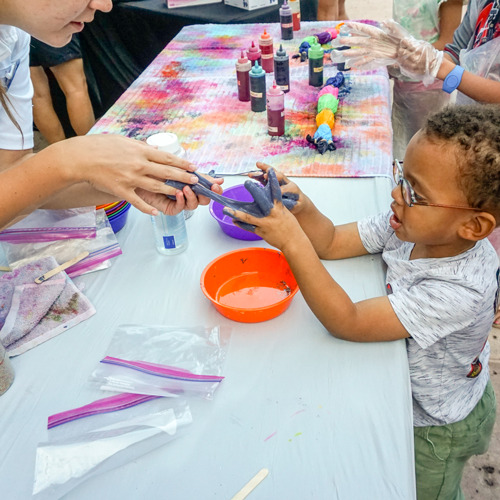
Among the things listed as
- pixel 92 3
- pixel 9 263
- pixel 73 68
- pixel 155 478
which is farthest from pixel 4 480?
pixel 73 68

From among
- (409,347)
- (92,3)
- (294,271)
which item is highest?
(92,3)

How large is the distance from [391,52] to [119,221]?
141 cm

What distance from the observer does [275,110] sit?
6.01 ft

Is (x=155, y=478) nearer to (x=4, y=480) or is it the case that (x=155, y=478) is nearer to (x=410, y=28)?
(x=4, y=480)

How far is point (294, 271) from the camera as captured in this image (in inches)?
41.3

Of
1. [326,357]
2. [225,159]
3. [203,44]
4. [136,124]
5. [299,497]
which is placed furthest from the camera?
[203,44]

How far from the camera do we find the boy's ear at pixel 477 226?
0.95 metres

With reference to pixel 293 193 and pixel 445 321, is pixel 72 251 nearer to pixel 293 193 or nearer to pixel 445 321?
pixel 293 193

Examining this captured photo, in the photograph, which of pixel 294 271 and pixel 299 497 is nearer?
pixel 299 497

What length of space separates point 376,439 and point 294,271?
38cm

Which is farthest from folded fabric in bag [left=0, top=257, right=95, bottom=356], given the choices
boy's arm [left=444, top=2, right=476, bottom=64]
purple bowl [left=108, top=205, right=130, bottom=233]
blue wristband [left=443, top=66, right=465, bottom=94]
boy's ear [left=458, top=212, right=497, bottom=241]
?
boy's arm [left=444, top=2, right=476, bottom=64]

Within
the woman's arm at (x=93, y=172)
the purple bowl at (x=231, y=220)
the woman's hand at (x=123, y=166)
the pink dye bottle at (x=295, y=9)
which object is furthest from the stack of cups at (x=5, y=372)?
the pink dye bottle at (x=295, y=9)

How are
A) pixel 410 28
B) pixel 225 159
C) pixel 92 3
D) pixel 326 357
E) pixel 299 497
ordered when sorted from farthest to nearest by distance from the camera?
pixel 410 28 → pixel 225 159 → pixel 92 3 → pixel 326 357 → pixel 299 497

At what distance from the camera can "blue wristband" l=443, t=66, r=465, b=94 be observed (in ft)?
5.96
